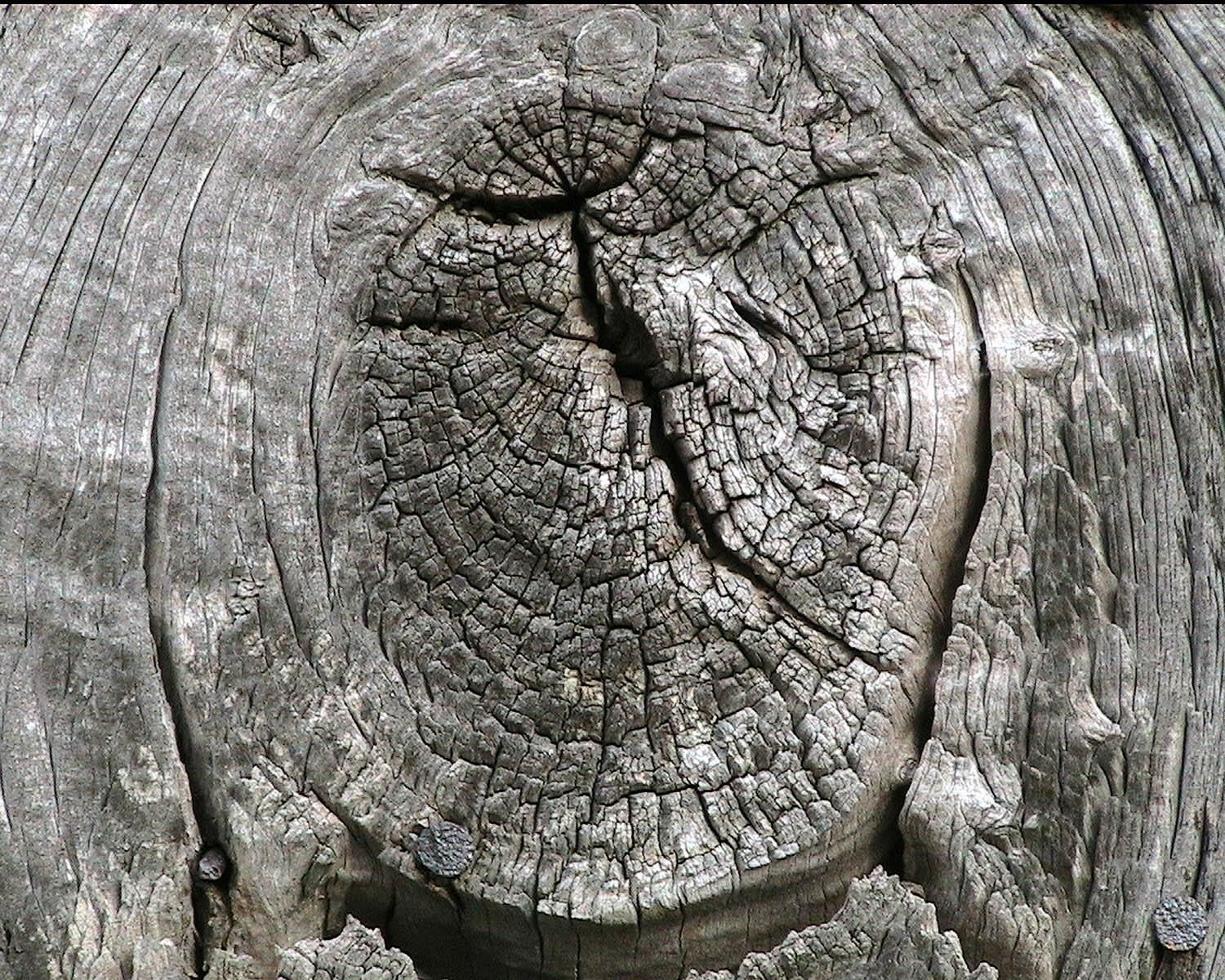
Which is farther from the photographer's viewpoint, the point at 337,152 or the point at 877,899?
the point at 337,152

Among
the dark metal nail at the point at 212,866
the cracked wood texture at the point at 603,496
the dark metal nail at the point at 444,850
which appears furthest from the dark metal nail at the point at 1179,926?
the dark metal nail at the point at 212,866

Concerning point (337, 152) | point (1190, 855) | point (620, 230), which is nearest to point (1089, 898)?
point (1190, 855)

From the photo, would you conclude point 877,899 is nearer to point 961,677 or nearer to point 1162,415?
point 961,677

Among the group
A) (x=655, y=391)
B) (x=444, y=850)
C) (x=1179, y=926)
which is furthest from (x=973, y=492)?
(x=444, y=850)

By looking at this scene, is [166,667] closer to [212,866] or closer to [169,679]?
[169,679]

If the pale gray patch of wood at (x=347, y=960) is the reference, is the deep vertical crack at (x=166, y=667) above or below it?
above

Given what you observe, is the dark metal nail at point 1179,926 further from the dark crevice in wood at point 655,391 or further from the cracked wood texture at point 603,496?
the dark crevice in wood at point 655,391

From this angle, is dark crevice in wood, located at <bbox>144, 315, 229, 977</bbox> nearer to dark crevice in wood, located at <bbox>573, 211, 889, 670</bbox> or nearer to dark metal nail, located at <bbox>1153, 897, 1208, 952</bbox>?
dark crevice in wood, located at <bbox>573, 211, 889, 670</bbox>

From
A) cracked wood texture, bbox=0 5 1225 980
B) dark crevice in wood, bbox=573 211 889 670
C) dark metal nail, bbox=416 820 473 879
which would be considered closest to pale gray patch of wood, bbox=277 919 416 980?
cracked wood texture, bbox=0 5 1225 980
